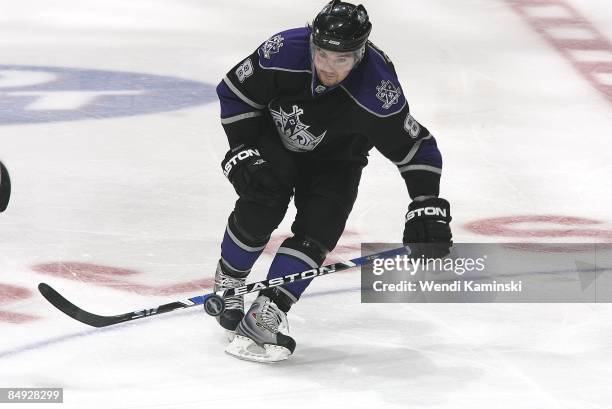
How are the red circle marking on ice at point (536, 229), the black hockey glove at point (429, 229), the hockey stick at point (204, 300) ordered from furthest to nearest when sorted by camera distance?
the red circle marking on ice at point (536, 229), the hockey stick at point (204, 300), the black hockey glove at point (429, 229)

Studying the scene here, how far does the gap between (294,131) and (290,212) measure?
4.24 feet

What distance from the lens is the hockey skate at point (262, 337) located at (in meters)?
3.62

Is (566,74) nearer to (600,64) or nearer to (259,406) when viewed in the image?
(600,64)

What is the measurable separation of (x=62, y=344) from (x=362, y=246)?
1.28m

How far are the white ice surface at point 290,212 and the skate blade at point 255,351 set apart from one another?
0.03 m

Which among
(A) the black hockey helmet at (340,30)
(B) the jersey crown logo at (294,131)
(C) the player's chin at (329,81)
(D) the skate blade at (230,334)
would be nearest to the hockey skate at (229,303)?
(D) the skate blade at (230,334)

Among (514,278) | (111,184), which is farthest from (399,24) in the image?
(514,278)

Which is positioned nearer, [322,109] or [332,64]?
[332,64]

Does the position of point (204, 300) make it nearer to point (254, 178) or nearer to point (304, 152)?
point (254, 178)

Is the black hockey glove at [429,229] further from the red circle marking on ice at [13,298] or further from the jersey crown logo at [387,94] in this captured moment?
the red circle marking on ice at [13,298]

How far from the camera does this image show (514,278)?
170 inches

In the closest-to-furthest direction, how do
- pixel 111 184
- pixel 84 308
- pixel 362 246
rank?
1. pixel 84 308
2. pixel 362 246
3. pixel 111 184

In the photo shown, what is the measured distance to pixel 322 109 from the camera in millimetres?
3625

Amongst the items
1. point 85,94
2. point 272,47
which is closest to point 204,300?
point 272,47
